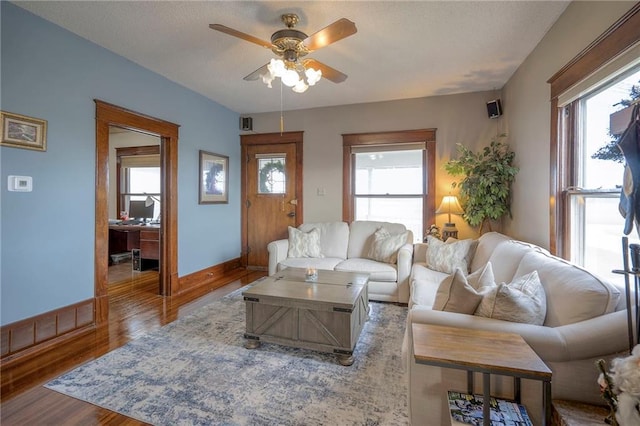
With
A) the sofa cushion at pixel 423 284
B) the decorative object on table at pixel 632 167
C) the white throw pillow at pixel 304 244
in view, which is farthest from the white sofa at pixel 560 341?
the white throw pillow at pixel 304 244

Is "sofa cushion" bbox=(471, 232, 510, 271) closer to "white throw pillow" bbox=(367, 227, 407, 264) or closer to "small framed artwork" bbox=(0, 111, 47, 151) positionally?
"white throw pillow" bbox=(367, 227, 407, 264)

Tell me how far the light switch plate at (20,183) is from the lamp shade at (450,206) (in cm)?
434

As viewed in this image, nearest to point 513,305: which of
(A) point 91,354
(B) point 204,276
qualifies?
(A) point 91,354

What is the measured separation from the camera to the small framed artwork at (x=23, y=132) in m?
2.25

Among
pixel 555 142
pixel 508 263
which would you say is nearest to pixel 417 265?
pixel 508 263

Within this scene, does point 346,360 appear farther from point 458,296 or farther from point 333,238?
point 333,238

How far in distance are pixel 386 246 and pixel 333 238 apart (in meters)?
0.83

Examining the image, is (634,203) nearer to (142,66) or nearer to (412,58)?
(412,58)

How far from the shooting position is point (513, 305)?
148 centimetres

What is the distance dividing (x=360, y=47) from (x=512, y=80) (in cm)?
204

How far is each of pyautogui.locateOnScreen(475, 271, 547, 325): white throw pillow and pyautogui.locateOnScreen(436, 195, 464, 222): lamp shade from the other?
254cm

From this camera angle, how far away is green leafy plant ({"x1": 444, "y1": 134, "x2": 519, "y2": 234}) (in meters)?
3.52

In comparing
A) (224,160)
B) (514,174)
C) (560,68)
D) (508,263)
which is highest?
(560,68)

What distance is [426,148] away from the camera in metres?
4.40
